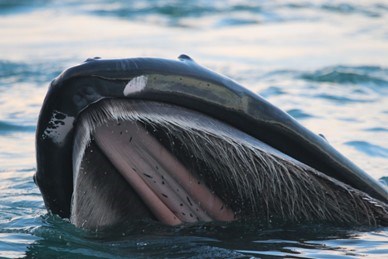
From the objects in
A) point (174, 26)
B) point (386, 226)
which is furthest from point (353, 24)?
point (386, 226)

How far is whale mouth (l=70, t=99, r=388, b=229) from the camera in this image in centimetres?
472

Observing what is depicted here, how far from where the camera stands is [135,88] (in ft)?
15.0

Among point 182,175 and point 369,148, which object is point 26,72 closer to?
point 369,148

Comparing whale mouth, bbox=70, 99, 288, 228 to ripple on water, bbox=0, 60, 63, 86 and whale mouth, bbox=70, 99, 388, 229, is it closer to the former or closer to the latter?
whale mouth, bbox=70, 99, 388, 229

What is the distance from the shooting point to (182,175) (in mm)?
4973

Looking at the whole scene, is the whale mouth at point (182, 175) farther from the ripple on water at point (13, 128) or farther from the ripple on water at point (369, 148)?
the ripple on water at point (13, 128)

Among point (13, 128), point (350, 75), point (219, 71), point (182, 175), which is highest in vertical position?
point (219, 71)

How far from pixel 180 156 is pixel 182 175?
10 centimetres

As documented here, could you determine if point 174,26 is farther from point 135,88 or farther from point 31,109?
point 135,88

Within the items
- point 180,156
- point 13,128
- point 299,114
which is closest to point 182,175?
point 180,156

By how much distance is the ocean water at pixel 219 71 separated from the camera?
5121 mm

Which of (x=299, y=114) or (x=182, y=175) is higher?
(x=299, y=114)

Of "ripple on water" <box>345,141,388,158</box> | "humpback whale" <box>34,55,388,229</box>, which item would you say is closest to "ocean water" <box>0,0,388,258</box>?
"ripple on water" <box>345,141,388,158</box>

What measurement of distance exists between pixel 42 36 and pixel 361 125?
624cm
